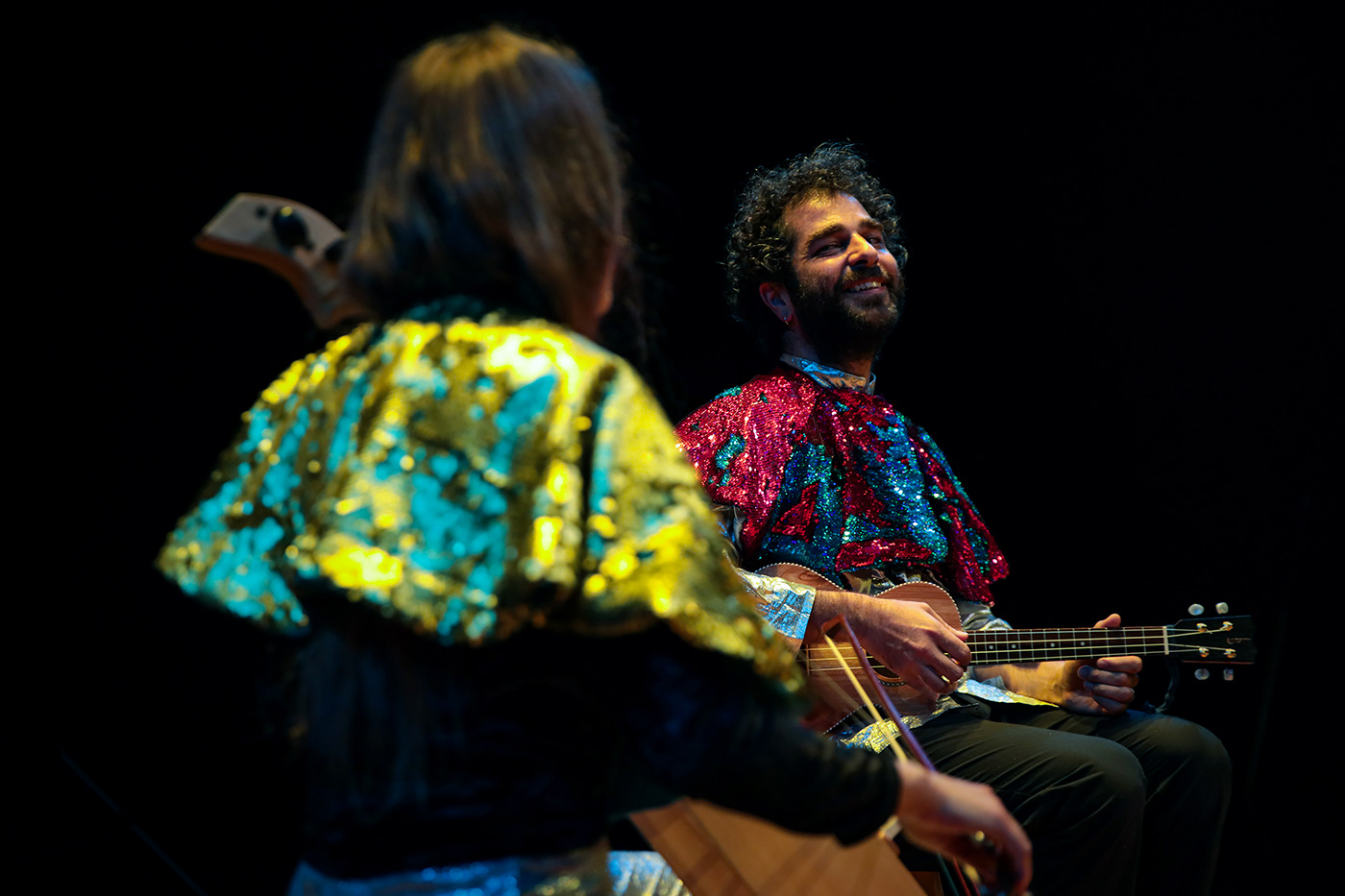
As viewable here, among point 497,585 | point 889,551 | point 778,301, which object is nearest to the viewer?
point 497,585

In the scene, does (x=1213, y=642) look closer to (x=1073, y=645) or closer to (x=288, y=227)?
(x=1073, y=645)

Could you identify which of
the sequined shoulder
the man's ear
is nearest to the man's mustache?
the man's ear

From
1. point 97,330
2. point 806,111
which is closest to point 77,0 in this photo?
point 97,330

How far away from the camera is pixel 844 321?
234cm

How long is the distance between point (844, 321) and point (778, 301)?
0.73ft

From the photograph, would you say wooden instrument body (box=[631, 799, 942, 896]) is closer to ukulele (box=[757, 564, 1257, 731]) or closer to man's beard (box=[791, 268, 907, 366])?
ukulele (box=[757, 564, 1257, 731])

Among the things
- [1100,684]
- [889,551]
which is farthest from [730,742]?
[1100,684]

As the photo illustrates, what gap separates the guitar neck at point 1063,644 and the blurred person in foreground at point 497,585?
108 centimetres

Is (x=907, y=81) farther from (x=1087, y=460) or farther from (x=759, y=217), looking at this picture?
(x=1087, y=460)

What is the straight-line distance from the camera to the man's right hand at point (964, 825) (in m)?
0.86

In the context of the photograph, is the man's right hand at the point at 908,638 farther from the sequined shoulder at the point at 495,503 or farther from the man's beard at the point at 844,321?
the sequined shoulder at the point at 495,503

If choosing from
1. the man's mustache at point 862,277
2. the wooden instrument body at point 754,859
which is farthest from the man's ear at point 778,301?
the wooden instrument body at point 754,859

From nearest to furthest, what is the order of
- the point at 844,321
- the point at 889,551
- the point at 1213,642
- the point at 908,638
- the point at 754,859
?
the point at 754,859 → the point at 908,638 → the point at 1213,642 → the point at 889,551 → the point at 844,321

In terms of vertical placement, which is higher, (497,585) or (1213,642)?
(497,585)
